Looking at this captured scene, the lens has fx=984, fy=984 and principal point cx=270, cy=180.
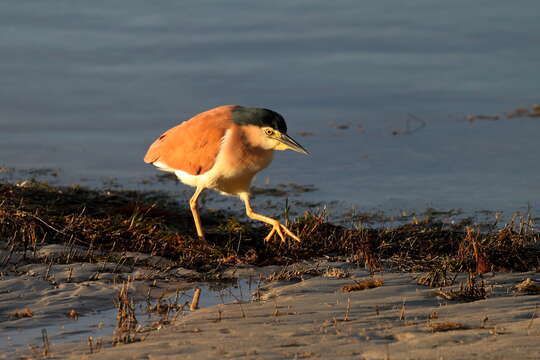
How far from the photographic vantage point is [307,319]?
16.7ft

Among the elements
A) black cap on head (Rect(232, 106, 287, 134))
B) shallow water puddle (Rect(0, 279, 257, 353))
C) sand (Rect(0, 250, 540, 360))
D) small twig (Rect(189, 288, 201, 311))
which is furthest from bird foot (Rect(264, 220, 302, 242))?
small twig (Rect(189, 288, 201, 311))

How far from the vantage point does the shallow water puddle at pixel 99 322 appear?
500cm

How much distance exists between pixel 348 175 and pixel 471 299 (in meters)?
5.18

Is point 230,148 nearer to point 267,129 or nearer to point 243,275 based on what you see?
point 267,129

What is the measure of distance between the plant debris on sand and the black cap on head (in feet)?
2.53

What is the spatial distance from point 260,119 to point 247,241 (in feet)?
3.10

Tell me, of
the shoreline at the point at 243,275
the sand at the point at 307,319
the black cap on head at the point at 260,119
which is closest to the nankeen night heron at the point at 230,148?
the black cap on head at the point at 260,119

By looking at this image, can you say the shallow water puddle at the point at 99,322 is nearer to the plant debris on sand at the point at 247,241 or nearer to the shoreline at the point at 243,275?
the shoreline at the point at 243,275

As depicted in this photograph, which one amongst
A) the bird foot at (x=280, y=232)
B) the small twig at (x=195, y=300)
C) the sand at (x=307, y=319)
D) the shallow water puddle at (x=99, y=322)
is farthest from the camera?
the bird foot at (x=280, y=232)

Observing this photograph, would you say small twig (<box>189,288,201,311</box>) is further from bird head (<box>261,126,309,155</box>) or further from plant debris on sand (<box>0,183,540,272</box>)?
bird head (<box>261,126,309,155</box>)

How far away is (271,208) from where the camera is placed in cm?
950

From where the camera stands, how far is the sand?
14.4 feet

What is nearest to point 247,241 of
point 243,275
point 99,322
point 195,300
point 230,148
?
point 230,148

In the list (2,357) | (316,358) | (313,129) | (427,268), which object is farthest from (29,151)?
(316,358)
